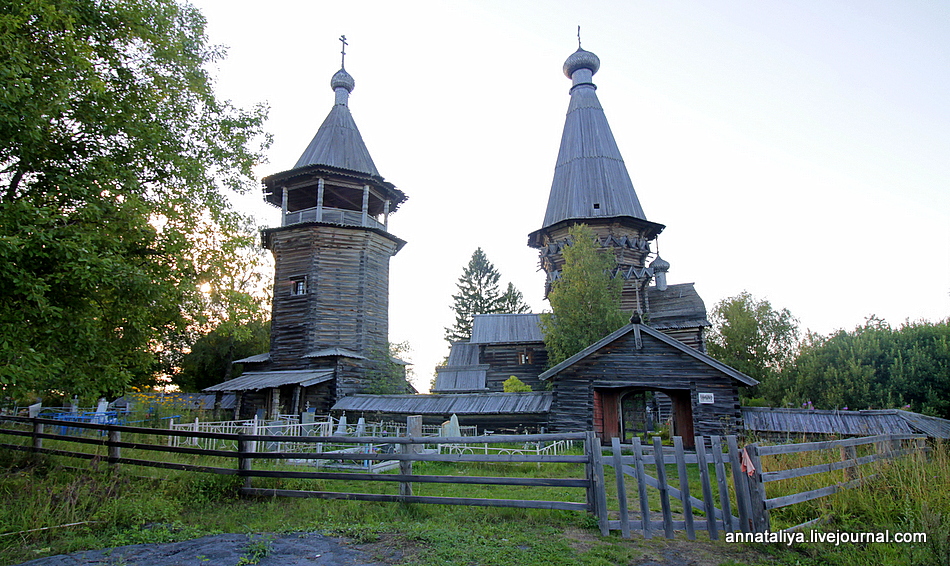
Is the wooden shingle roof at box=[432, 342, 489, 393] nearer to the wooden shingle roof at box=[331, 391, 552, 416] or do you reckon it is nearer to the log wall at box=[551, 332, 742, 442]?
the wooden shingle roof at box=[331, 391, 552, 416]

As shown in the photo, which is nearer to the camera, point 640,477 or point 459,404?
point 640,477

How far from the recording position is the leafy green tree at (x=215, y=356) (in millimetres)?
37469

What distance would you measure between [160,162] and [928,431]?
1916 centimetres

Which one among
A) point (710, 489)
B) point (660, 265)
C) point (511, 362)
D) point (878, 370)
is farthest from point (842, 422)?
point (660, 265)

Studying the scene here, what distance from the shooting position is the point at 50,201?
8.65 meters

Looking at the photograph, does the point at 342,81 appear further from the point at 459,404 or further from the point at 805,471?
the point at 805,471

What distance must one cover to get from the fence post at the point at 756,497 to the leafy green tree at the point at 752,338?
2888 centimetres

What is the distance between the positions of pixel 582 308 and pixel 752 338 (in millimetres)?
18794

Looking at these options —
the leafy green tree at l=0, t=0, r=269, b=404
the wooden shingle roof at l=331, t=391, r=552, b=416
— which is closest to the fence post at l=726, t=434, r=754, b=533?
the leafy green tree at l=0, t=0, r=269, b=404

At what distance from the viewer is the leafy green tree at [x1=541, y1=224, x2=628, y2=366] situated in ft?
70.9

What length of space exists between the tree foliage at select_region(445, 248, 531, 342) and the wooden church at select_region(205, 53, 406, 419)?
30602mm

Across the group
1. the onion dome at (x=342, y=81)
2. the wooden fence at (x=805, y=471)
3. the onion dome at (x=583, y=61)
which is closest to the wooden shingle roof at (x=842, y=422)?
the wooden fence at (x=805, y=471)

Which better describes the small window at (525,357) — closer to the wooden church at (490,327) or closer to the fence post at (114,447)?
the wooden church at (490,327)

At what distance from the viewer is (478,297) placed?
5800cm
